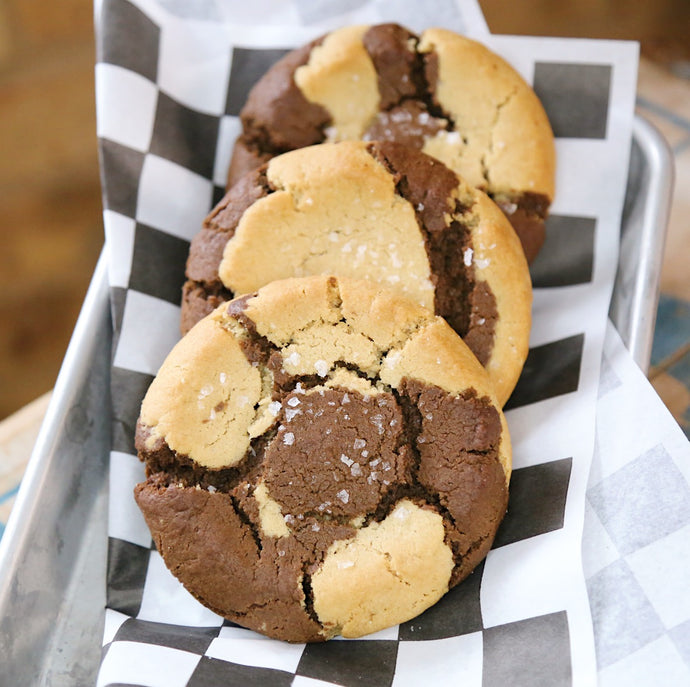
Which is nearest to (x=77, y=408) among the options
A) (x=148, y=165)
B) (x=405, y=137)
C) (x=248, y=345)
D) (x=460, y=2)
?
(x=248, y=345)

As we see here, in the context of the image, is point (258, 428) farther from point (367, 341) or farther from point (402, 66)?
point (402, 66)

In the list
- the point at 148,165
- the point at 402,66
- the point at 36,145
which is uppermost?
the point at 402,66

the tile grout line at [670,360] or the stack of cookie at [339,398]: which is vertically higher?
the stack of cookie at [339,398]

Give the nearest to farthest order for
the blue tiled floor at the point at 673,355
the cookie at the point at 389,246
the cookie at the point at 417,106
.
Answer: the cookie at the point at 389,246
the cookie at the point at 417,106
the blue tiled floor at the point at 673,355

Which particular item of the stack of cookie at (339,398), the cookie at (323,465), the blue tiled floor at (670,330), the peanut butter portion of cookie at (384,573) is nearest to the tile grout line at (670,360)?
the blue tiled floor at (670,330)

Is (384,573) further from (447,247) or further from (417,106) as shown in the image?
(417,106)

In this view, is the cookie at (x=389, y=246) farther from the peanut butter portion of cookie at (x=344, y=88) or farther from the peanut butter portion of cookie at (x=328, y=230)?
the peanut butter portion of cookie at (x=344, y=88)
